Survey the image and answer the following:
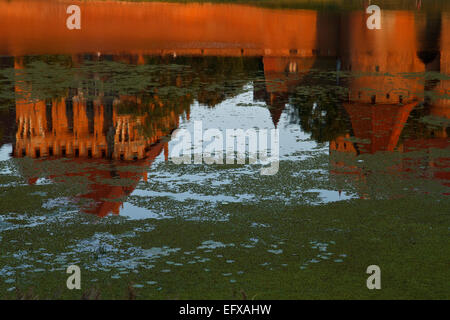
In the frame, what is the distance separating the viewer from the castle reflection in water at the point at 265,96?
56.7 feet

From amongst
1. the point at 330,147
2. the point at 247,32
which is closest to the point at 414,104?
the point at 330,147

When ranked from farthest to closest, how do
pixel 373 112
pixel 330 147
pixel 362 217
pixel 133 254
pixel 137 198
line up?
pixel 373 112
pixel 330 147
pixel 137 198
pixel 362 217
pixel 133 254

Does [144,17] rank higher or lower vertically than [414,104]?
higher

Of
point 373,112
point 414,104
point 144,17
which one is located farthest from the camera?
point 144,17

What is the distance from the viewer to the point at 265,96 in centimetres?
2603

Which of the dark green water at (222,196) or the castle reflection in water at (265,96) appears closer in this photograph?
the dark green water at (222,196)

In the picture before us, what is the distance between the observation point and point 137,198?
13773mm

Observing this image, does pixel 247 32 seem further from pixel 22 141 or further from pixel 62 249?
pixel 62 249

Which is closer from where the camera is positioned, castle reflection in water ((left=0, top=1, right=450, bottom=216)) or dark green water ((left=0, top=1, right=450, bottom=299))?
dark green water ((left=0, top=1, right=450, bottom=299))

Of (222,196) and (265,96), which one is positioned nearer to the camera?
(222,196)

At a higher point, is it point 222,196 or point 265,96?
point 265,96

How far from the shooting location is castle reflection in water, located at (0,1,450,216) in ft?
56.7

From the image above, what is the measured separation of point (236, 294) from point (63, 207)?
191 inches
